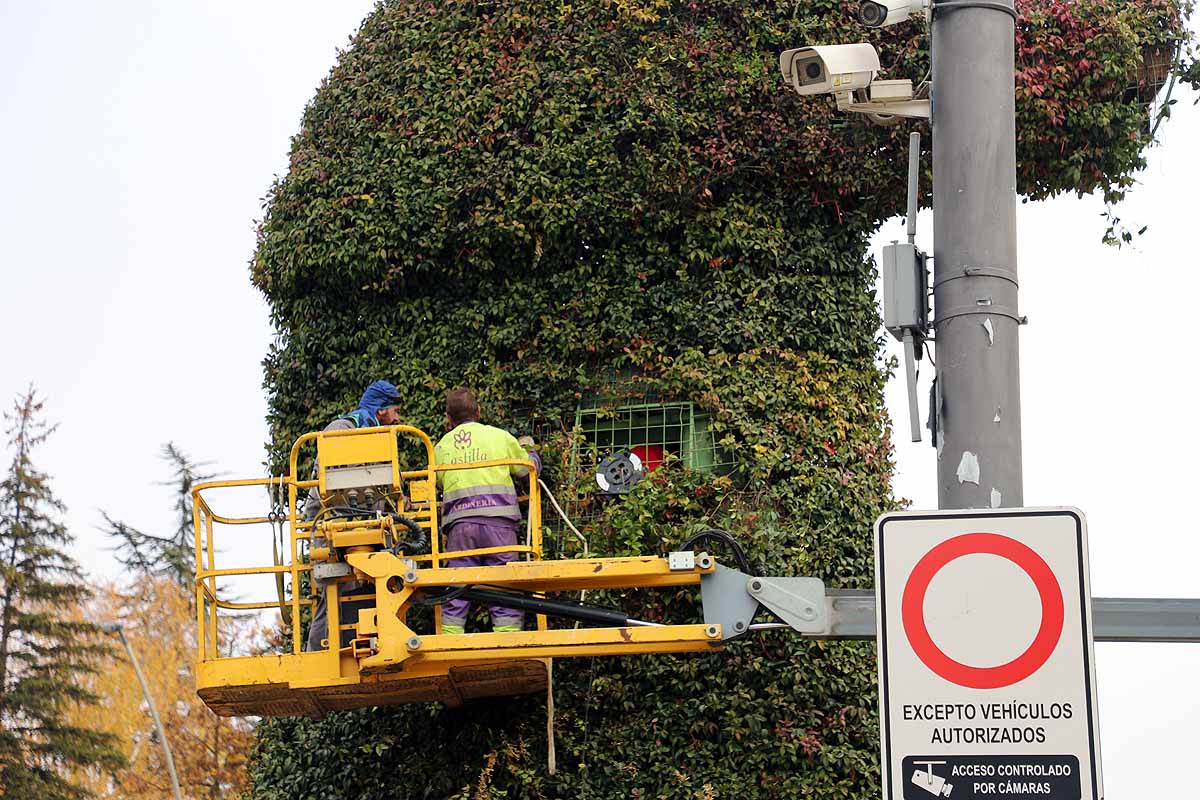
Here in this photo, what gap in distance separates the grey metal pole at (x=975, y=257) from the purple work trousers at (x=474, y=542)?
5865 mm

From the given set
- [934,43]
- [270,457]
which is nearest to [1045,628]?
[934,43]

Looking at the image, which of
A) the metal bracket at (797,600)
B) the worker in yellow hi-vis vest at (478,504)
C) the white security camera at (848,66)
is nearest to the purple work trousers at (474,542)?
the worker in yellow hi-vis vest at (478,504)

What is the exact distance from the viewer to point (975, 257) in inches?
262

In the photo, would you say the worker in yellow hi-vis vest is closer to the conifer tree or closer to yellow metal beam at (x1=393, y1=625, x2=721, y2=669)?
yellow metal beam at (x1=393, y1=625, x2=721, y2=669)

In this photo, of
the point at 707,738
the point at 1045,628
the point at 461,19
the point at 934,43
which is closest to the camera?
the point at 1045,628

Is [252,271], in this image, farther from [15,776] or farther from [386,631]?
[15,776]

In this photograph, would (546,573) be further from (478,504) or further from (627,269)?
(627,269)

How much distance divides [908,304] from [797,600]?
3002 mm

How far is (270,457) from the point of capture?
583 inches

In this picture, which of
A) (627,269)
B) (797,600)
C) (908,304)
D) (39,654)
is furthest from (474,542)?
(39,654)

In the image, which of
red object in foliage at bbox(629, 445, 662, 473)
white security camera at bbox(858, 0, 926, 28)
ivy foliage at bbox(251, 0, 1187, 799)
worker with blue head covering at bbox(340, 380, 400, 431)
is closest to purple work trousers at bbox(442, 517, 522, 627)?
worker with blue head covering at bbox(340, 380, 400, 431)

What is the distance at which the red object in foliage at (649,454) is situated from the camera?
13953mm

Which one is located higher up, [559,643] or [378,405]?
[378,405]

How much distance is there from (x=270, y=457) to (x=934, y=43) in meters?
9.25
